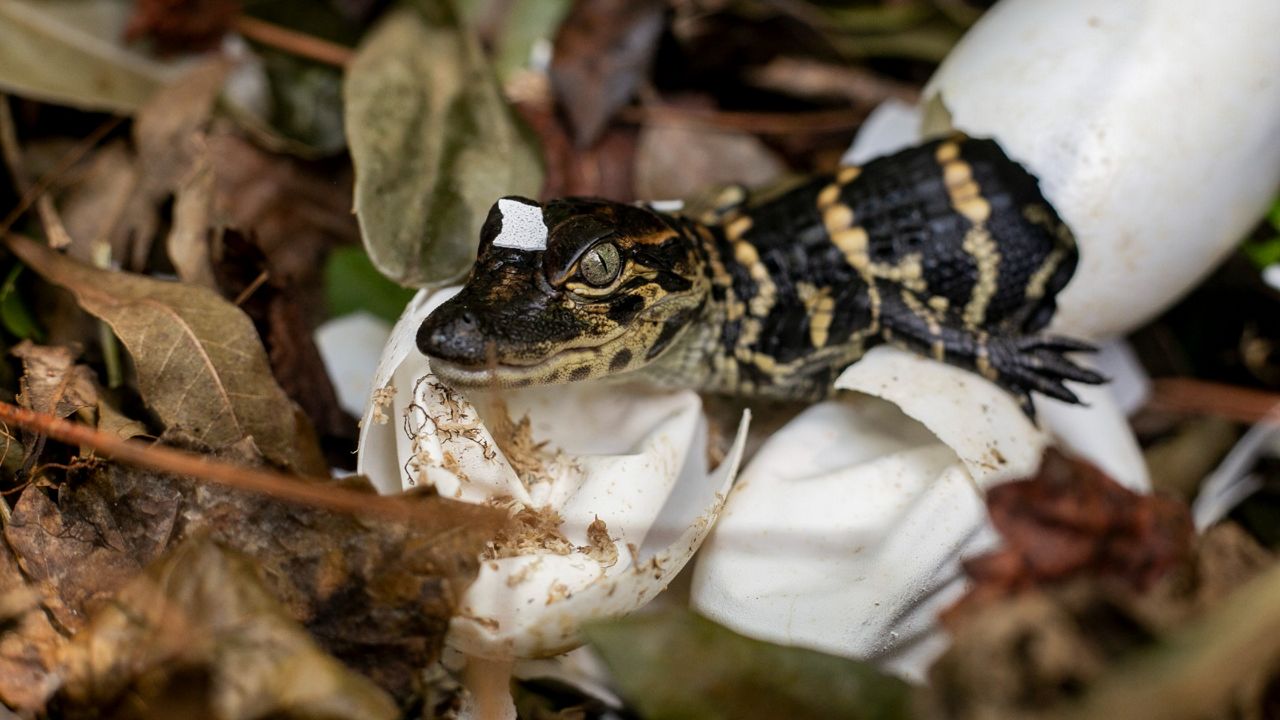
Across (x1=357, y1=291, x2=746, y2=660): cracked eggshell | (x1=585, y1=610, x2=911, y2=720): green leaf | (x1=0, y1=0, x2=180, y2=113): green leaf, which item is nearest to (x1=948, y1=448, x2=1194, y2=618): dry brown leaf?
(x1=585, y1=610, x2=911, y2=720): green leaf

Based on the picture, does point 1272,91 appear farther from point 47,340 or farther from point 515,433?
point 47,340

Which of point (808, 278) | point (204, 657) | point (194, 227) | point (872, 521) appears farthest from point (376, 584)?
point (808, 278)

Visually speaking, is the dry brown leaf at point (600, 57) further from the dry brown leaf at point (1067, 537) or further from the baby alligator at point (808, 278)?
the dry brown leaf at point (1067, 537)

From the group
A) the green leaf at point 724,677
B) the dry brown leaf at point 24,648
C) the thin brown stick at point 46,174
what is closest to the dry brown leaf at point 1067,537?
the green leaf at point 724,677

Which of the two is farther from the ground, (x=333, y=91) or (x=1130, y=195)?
(x=1130, y=195)

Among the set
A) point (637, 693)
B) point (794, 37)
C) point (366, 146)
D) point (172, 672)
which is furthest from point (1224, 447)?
point (172, 672)

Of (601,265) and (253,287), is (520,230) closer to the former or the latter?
(601,265)
